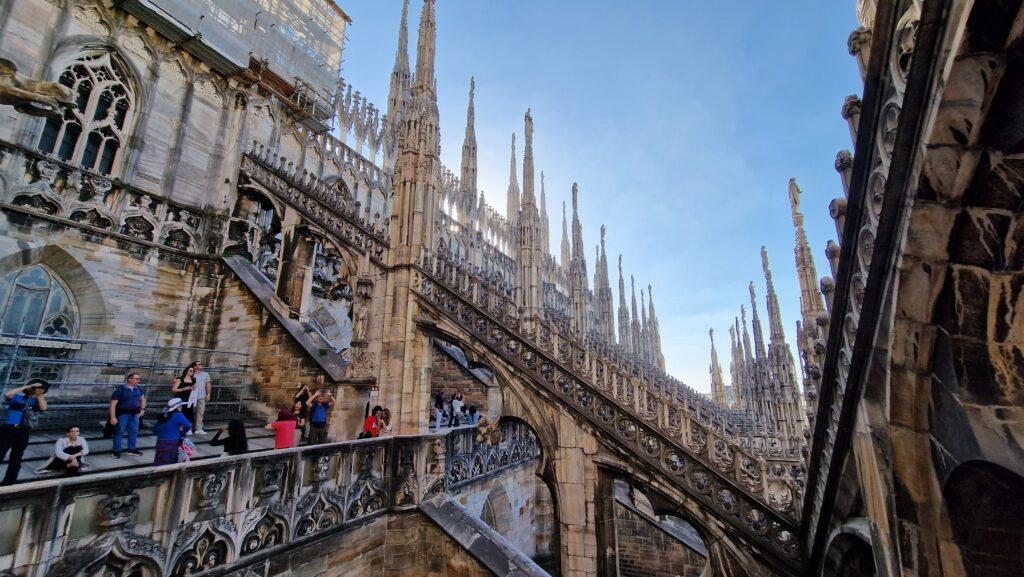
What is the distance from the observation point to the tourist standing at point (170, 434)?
5.57 m

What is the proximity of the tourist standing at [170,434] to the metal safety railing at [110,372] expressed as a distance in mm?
4534

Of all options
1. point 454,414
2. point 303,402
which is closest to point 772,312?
point 454,414

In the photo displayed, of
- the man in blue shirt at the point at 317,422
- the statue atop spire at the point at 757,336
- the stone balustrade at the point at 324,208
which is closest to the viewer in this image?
the man in blue shirt at the point at 317,422

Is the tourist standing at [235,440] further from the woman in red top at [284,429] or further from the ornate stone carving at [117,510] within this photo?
the ornate stone carving at [117,510]

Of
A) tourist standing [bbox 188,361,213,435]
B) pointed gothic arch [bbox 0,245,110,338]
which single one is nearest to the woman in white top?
tourist standing [bbox 188,361,213,435]

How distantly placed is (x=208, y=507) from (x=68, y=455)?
60.0 inches

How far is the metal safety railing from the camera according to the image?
9664 mm

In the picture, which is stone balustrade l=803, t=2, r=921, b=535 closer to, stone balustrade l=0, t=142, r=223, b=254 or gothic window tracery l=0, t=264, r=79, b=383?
gothic window tracery l=0, t=264, r=79, b=383

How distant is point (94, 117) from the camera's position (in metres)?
11.8

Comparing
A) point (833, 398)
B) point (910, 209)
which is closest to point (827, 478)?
point (833, 398)

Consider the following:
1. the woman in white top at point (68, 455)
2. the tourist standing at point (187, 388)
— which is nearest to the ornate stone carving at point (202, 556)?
the woman in white top at point (68, 455)

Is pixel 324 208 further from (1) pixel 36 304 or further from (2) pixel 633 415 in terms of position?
(2) pixel 633 415

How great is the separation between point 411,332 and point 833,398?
7.44m

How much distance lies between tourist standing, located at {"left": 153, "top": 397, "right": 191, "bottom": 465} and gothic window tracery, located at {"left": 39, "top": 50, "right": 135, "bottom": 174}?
955 cm
